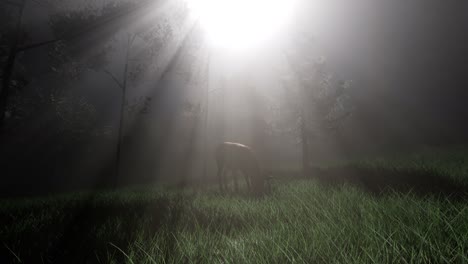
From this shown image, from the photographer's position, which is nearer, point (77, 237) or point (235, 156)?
point (77, 237)

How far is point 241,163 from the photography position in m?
8.56

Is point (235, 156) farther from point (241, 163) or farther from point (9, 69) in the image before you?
point (9, 69)

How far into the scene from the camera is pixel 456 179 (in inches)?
209

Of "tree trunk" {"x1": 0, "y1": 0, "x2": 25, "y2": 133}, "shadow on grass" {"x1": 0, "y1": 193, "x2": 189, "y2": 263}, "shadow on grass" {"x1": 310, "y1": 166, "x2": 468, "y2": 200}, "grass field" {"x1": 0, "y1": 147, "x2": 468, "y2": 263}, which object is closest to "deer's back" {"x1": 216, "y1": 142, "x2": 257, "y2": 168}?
"shadow on grass" {"x1": 310, "y1": 166, "x2": 468, "y2": 200}

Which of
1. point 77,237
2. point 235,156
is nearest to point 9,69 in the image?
point 77,237

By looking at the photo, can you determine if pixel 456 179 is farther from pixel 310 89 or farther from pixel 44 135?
pixel 44 135

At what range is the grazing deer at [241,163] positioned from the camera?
768 centimetres

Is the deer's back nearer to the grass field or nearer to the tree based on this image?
the grass field

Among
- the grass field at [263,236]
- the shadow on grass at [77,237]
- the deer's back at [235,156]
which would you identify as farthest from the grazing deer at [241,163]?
the shadow on grass at [77,237]

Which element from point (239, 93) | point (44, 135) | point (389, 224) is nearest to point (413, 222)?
point (389, 224)

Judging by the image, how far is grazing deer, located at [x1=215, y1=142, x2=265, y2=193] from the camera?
7680 mm

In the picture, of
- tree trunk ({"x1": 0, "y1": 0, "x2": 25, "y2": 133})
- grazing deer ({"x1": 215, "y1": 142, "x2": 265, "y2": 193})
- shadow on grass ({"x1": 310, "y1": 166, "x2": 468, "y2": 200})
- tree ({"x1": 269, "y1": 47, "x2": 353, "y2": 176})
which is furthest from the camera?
tree ({"x1": 269, "y1": 47, "x2": 353, "y2": 176})

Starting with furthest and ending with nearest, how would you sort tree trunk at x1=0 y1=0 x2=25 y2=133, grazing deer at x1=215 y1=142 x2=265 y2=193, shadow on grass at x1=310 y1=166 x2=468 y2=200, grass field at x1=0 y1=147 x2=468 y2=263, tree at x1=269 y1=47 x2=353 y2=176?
tree at x1=269 y1=47 x2=353 y2=176 → grazing deer at x1=215 y1=142 x2=265 y2=193 → tree trunk at x1=0 y1=0 x2=25 y2=133 → shadow on grass at x1=310 y1=166 x2=468 y2=200 → grass field at x1=0 y1=147 x2=468 y2=263

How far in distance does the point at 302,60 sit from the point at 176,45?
7.85 metres
